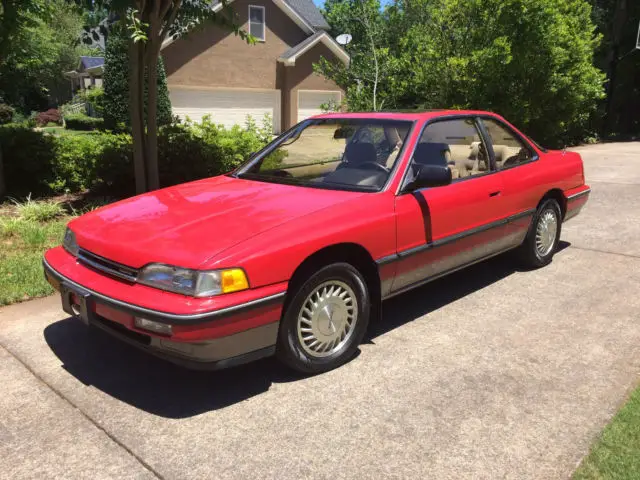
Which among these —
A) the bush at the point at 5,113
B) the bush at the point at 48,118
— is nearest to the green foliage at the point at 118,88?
the bush at the point at 5,113

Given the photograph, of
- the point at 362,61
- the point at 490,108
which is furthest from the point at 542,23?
the point at 362,61

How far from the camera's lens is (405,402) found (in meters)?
3.26

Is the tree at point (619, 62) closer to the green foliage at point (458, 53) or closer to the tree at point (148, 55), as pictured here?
the green foliage at point (458, 53)

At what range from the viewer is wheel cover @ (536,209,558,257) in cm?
555

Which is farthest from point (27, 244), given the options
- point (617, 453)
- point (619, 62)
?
point (619, 62)

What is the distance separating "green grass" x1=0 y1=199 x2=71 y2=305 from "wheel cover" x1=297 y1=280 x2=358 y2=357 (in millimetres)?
2702

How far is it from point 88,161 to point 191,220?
552 centimetres

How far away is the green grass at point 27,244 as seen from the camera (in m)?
4.93

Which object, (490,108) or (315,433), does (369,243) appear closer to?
(315,433)

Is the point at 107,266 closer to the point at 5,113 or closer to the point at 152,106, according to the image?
the point at 152,106

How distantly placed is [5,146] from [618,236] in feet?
27.3

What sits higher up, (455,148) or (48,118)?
(455,148)

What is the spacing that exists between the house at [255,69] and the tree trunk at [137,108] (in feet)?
46.1

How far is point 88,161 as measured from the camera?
8.29m
